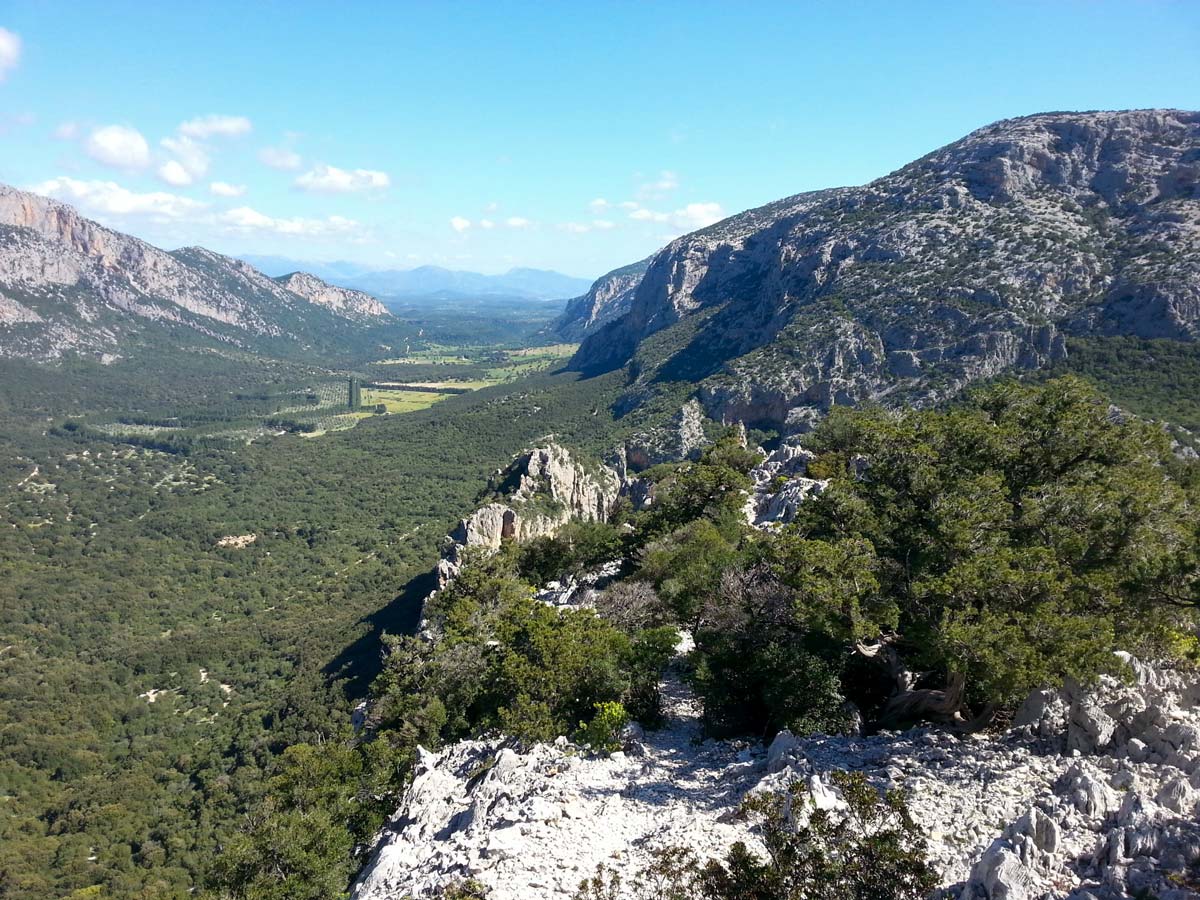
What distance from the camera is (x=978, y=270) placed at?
297ft

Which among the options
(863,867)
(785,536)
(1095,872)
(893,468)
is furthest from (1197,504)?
(863,867)

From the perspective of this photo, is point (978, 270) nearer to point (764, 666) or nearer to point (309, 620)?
point (764, 666)

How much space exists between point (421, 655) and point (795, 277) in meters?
109

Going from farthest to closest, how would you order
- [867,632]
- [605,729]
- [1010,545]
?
[605,729]
[1010,545]
[867,632]

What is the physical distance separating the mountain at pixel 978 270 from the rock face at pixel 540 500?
2776 centimetres

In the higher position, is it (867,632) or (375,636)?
(867,632)

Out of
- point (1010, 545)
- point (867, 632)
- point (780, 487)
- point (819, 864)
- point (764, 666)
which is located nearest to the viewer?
point (819, 864)

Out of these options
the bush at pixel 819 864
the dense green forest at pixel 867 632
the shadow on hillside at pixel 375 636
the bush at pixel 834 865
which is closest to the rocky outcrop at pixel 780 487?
the dense green forest at pixel 867 632

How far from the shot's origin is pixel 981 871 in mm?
9750

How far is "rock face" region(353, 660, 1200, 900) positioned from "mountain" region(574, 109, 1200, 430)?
74.4 meters

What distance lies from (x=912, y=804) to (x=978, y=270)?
318 ft

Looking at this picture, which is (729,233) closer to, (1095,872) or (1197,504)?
(1197,504)

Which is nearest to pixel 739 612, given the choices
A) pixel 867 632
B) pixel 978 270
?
pixel 867 632

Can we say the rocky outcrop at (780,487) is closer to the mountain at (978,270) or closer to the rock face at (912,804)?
the rock face at (912,804)
